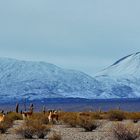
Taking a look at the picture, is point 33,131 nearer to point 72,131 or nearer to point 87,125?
point 72,131

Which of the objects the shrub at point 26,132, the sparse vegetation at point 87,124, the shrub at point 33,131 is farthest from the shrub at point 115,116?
the shrub at point 26,132

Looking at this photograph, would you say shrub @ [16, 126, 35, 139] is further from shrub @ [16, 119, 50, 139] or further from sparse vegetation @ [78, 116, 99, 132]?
sparse vegetation @ [78, 116, 99, 132]

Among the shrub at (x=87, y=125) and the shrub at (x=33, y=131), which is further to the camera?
the shrub at (x=87, y=125)

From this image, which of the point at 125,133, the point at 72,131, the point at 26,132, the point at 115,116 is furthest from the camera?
the point at 115,116

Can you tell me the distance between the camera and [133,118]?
4862 centimetres

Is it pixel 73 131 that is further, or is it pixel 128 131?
pixel 73 131

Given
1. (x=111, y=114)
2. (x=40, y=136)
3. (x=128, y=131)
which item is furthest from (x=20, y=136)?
(x=111, y=114)

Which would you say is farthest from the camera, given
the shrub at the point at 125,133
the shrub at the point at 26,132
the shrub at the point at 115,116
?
the shrub at the point at 115,116

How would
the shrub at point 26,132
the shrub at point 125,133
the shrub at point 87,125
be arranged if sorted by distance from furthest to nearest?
the shrub at point 87,125, the shrub at point 26,132, the shrub at point 125,133

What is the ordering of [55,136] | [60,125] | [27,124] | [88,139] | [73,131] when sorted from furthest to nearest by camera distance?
[60,125] < [73,131] < [27,124] < [88,139] < [55,136]

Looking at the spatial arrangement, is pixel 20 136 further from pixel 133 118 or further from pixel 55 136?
pixel 133 118

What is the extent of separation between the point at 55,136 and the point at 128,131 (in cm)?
358

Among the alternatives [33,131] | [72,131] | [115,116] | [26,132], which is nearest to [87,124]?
[72,131]

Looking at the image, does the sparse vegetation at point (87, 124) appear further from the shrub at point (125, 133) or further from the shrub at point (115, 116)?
the shrub at point (115, 116)
